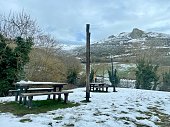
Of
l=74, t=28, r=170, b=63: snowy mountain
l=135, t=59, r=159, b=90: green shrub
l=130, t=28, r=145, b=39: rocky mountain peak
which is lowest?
l=135, t=59, r=159, b=90: green shrub

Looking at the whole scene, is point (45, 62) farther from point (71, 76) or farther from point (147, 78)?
point (147, 78)

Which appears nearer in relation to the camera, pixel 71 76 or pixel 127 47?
pixel 71 76

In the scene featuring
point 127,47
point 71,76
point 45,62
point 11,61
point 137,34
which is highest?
point 137,34

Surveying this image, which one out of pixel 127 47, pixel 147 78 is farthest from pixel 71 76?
pixel 127 47

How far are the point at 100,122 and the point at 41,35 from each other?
18331 mm

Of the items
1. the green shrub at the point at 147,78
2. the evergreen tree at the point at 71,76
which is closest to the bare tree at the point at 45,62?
the evergreen tree at the point at 71,76

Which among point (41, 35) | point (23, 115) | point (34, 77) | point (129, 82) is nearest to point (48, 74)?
point (34, 77)

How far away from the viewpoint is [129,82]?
3033 cm

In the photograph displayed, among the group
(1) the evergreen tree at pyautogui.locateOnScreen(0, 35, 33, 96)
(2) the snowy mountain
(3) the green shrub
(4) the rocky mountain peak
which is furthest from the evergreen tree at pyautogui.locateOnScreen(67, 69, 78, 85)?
(4) the rocky mountain peak

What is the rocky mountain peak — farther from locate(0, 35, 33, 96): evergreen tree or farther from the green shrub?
locate(0, 35, 33, 96): evergreen tree

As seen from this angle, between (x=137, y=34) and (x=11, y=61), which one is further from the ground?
(x=137, y=34)

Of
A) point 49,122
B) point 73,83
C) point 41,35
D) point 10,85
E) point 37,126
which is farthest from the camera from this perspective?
point 73,83

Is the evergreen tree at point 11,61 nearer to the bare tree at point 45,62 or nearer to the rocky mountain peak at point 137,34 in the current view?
the bare tree at point 45,62

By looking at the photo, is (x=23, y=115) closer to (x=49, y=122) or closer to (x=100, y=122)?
(x=49, y=122)
